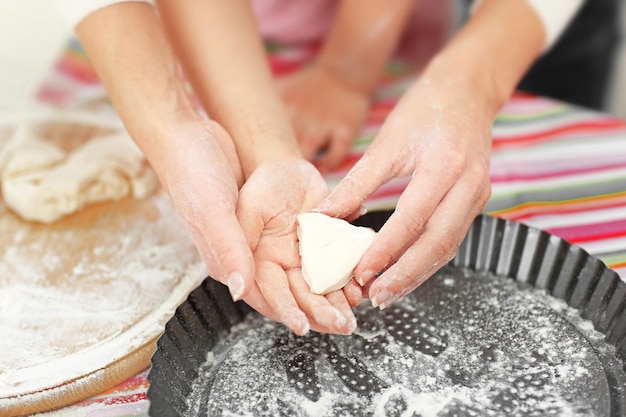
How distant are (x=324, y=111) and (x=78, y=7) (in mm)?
560

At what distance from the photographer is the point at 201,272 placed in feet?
3.85

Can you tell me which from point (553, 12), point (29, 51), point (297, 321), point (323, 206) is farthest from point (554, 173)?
point (29, 51)

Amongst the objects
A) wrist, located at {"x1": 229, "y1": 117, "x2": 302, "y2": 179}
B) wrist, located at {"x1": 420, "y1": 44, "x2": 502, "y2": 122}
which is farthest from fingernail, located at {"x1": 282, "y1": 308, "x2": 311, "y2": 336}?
wrist, located at {"x1": 420, "y1": 44, "x2": 502, "y2": 122}

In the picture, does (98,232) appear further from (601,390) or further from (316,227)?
(601,390)

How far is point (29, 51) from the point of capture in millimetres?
2373

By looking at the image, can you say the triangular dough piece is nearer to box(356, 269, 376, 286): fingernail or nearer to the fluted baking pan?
box(356, 269, 376, 286): fingernail

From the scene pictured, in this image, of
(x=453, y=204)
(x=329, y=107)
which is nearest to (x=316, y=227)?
(x=453, y=204)

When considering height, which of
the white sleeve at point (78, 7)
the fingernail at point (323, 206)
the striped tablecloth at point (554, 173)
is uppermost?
the white sleeve at point (78, 7)

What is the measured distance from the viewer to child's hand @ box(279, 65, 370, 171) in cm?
148

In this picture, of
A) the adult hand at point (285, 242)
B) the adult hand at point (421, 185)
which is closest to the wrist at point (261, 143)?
the adult hand at point (285, 242)

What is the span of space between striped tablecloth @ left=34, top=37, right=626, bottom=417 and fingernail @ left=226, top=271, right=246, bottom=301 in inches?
9.9

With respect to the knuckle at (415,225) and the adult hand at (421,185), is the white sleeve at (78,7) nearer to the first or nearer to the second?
the adult hand at (421,185)

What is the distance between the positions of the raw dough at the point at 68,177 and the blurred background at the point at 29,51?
1.11ft

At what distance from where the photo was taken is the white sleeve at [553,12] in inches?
53.5
